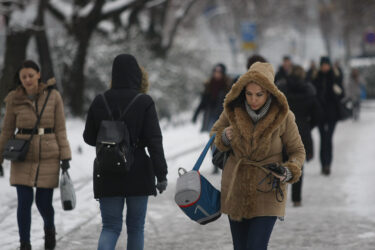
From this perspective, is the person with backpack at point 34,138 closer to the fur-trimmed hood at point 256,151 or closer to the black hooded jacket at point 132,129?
the black hooded jacket at point 132,129

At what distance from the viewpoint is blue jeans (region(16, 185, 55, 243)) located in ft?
20.8

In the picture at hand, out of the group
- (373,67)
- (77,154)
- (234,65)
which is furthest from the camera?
(234,65)

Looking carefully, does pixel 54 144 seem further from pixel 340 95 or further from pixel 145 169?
pixel 340 95

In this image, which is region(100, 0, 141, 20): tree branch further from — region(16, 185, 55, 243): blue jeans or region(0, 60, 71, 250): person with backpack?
region(16, 185, 55, 243): blue jeans

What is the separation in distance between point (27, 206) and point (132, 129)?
1.80 metres

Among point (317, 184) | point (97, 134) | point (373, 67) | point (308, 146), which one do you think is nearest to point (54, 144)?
point (97, 134)

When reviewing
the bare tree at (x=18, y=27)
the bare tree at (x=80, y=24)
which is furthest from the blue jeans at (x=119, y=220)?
the bare tree at (x=80, y=24)

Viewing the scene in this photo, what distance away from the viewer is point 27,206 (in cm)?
637

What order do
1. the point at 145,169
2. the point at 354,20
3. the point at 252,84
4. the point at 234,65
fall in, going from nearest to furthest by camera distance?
the point at 252,84 < the point at 145,169 < the point at 354,20 < the point at 234,65

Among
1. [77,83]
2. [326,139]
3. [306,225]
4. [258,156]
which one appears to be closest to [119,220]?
[258,156]

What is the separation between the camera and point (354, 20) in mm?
50594

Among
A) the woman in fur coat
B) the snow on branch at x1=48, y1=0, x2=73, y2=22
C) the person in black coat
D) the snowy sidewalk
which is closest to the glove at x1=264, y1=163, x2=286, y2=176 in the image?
the woman in fur coat

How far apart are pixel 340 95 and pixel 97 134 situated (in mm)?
8133

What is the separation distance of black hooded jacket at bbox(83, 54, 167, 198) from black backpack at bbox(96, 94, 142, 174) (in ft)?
0.31
